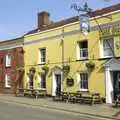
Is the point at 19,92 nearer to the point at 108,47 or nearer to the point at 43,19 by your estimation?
the point at 43,19

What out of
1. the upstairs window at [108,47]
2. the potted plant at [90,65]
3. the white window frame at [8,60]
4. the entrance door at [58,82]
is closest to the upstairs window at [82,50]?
the potted plant at [90,65]

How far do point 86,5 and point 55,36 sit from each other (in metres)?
6.46

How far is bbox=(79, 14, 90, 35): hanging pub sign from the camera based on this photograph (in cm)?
2636

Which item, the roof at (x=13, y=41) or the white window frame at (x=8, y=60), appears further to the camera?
the white window frame at (x=8, y=60)

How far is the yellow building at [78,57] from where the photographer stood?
83.8 feet

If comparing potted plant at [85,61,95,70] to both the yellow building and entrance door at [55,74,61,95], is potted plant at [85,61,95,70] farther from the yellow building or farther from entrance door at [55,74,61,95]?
entrance door at [55,74,61,95]

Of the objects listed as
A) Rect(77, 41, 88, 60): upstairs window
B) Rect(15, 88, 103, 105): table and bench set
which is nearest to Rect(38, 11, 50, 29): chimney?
Rect(15, 88, 103, 105): table and bench set

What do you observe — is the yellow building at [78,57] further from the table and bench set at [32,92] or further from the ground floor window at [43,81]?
the table and bench set at [32,92]

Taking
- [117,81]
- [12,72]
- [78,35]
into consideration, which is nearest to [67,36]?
[78,35]

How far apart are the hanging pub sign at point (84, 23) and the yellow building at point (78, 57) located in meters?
0.34

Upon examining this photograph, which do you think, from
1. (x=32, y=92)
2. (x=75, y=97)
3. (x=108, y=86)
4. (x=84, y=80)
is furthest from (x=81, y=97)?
(x=32, y=92)

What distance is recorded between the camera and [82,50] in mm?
28438

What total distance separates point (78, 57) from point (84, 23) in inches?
122

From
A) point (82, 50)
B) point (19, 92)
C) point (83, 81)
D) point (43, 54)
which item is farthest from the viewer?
point (19, 92)
